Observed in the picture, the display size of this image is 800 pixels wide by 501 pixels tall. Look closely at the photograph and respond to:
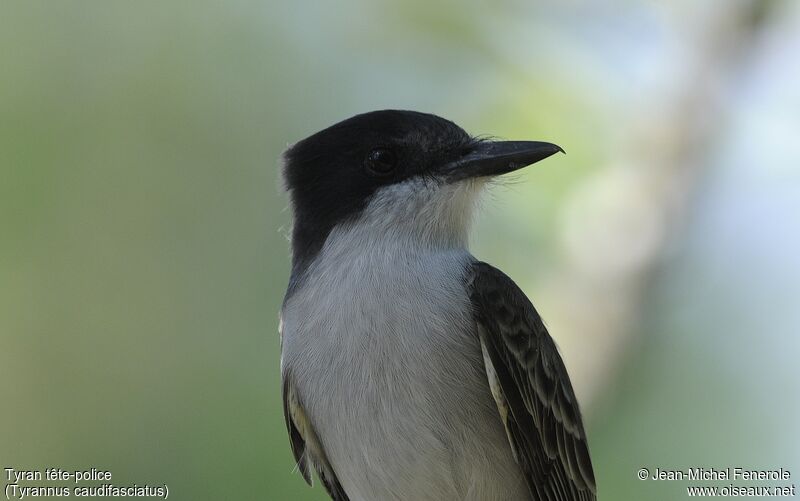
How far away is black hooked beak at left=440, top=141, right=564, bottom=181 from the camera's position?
4402 mm

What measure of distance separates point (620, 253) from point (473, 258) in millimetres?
1048

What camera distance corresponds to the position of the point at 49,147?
7027 mm

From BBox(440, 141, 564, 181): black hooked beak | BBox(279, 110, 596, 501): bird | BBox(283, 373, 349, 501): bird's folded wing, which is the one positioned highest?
BBox(440, 141, 564, 181): black hooked beak

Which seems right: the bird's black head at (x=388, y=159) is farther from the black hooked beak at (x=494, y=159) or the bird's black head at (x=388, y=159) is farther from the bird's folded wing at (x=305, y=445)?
the bird's folded wing at (x=305, y=445)

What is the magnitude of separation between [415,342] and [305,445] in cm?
74

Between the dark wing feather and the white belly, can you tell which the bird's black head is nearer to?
the white belly

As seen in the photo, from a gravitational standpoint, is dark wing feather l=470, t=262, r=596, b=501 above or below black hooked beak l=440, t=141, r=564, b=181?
below

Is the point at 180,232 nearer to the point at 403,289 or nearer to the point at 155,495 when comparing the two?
the point at 155,495

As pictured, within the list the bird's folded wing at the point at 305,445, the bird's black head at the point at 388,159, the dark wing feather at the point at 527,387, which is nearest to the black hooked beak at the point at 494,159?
the bird's black head at the point at 388,159

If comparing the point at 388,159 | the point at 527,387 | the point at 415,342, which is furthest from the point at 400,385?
the point at 388,159

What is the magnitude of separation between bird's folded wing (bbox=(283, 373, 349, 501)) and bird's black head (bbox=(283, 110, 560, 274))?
24.0 inches

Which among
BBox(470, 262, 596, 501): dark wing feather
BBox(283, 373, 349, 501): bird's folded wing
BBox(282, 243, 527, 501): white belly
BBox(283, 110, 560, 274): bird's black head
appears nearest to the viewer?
BBox(282, 243, 527, 501): white belly

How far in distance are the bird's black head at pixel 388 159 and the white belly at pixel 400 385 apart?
0.33 metres

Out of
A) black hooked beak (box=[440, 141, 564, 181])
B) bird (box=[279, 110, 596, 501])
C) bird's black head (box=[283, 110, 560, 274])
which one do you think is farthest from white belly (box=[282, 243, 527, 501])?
black hooked beak (box=[440, 141, 564, 181])
